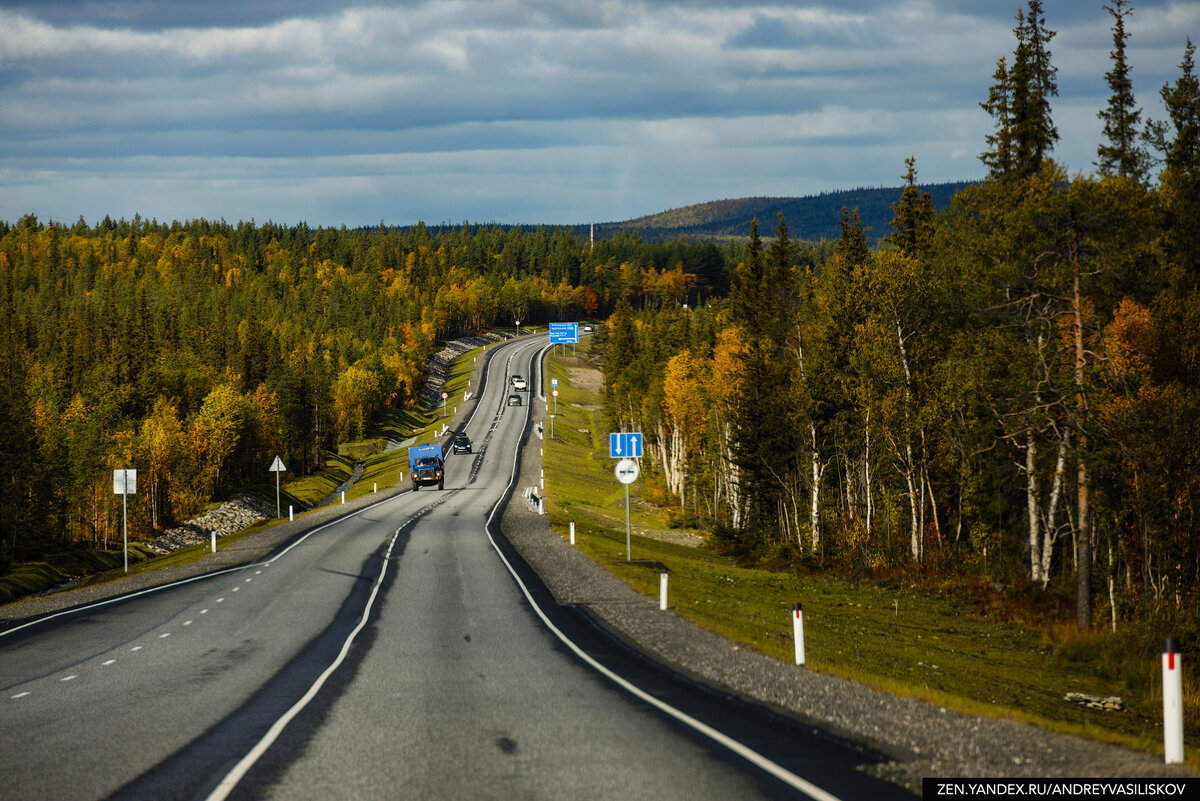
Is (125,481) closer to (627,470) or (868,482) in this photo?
(627,470)

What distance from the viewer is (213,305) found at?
169 m

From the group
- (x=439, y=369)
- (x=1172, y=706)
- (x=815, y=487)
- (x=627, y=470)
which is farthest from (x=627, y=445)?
(x=439, y=369)

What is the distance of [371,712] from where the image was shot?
1180cm

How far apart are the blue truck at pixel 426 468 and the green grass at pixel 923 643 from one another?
29149mm

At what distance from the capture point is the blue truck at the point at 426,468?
2894 inches

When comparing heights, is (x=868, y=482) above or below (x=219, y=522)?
above

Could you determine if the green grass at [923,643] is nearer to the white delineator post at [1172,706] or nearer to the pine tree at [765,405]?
the white delineator post at [1172,706]

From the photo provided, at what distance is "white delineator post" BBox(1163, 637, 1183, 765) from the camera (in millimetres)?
8828

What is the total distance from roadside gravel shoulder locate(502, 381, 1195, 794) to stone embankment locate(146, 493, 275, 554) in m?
51.4

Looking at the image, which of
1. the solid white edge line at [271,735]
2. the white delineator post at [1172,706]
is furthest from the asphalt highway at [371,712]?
the white delineator post at [1172,706]

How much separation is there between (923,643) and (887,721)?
55.1 ft

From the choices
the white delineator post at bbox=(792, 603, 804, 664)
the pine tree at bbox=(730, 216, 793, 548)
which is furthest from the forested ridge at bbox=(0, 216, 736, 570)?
the white delineator post at bbox=(792, 603, 804, 664)

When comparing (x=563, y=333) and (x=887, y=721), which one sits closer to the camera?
(x=887, y=721)

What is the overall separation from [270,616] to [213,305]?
16204 cm
